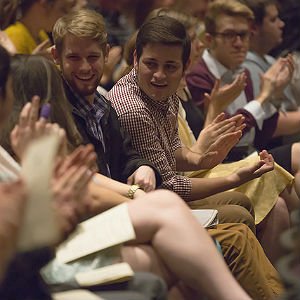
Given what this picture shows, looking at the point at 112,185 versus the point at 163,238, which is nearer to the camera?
the point at 163,238

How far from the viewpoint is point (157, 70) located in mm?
3957

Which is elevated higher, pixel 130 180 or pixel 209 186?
pixel 130 180

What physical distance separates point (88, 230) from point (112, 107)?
0.89m

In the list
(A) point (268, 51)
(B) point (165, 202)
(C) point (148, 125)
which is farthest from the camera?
(A) point (268, 51)

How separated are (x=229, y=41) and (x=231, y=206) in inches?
54.5

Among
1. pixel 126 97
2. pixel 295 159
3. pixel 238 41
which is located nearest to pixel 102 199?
pixel 126 97

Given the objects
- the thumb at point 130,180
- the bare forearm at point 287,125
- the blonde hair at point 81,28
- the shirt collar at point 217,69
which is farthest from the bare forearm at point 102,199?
the bare forearm at point 287,125

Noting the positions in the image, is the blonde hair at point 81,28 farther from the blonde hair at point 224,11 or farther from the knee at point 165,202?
the blonde hair at point 224,11

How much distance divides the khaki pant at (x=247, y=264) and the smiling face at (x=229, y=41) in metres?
1.65

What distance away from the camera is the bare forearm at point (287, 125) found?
5.37m

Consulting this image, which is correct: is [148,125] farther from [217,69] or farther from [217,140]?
[217,69]

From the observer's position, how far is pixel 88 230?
3.04 meters

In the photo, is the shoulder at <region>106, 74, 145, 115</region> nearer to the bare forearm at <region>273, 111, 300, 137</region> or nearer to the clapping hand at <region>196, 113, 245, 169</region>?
the clapping hand at <region>196, 113, 245, 169</region>

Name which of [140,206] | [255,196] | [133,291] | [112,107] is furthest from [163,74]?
[133,291]
